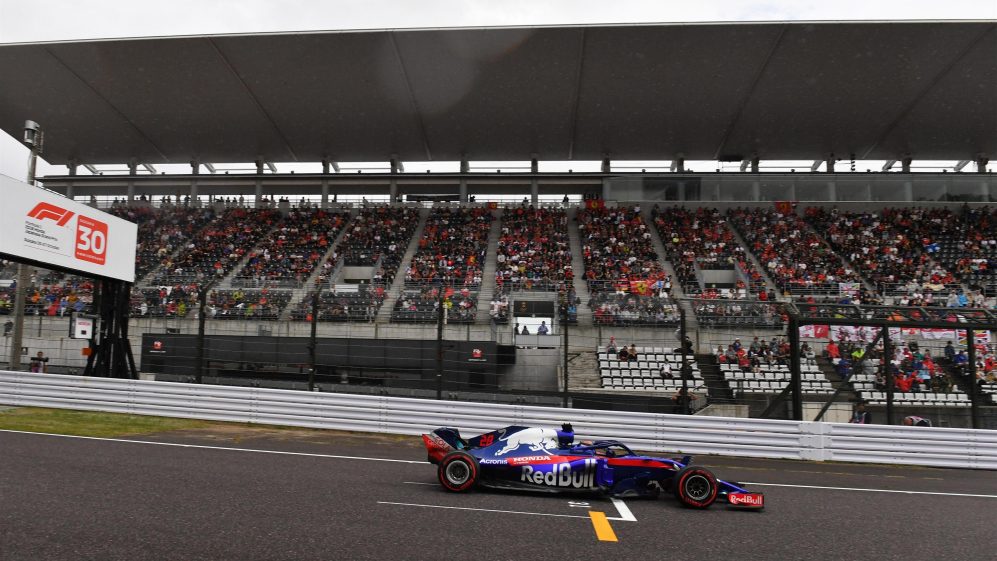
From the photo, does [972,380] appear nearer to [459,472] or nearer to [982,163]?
[459,472]

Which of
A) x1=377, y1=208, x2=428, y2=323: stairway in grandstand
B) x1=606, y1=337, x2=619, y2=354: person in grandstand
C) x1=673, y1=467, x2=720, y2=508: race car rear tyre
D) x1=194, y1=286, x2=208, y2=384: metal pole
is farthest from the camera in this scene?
x1=377, y1=208, x2=428, y2=323: stairway in grandstand

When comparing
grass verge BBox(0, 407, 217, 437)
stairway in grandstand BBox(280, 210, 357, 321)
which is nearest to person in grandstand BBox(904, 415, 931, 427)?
stairway in grandstand BBox(280, 210, 357, 321)

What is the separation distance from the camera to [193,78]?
29.0m

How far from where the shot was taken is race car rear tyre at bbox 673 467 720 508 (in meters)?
7.41

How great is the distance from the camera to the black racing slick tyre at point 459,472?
25.4 ft

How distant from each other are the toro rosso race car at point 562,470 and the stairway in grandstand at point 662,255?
16.9 meters

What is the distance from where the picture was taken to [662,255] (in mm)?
29750

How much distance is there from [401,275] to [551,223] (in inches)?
321

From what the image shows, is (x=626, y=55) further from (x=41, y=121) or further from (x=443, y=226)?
(x=41, y=121)

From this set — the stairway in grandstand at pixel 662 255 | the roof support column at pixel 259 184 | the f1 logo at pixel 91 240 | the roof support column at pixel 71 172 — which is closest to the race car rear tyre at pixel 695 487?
the f1 logo at pixel 91 240

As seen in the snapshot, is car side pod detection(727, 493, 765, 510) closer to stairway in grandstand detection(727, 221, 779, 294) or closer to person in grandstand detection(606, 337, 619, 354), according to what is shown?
person in grandstand detection(606, 337, 619, 354)

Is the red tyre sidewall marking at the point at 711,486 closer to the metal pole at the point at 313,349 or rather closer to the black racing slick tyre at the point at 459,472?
the black racing slick tyre at the point at 459,472

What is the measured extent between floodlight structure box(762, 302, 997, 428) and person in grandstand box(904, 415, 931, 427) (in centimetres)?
55

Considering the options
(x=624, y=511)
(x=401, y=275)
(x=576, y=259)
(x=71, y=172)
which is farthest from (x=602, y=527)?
(x=71, y=172)
